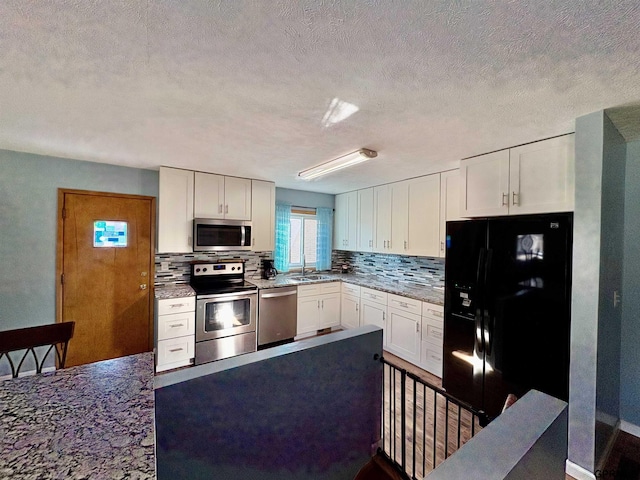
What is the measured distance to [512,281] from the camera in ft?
7.10

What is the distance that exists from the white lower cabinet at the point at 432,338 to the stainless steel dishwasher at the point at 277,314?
1679 mm

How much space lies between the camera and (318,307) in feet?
13.5

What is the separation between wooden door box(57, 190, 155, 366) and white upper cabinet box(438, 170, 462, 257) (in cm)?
344

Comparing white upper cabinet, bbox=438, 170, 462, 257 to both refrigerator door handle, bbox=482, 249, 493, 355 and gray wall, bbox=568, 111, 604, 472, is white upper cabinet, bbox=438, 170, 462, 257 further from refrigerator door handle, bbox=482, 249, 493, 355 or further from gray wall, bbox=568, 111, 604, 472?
gray wall, bbox=568, 111, 604, 472

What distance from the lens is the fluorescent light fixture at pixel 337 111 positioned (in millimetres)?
1654

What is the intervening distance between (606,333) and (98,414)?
9.29 feet

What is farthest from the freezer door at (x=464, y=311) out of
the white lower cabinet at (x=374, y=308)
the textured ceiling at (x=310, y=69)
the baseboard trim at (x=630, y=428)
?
the baseboard trim at (x=630, y=428)

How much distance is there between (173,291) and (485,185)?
3460 millimetres

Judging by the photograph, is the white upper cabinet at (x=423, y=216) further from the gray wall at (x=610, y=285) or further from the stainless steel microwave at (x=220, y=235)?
the stainless steel microwave at (x=220, y=235)

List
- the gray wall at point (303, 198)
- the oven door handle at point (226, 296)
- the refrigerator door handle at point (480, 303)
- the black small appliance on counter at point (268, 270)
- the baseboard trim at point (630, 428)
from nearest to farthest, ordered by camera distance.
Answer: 1. the baseboard trim at point (630, 428)
2. the refrigerator door handle at point (480, 303)
3. the oven door handle at point (226, 296)
4. the black small appliance on counter at point (268, 270)
5. the gray wall at point (303, 198)

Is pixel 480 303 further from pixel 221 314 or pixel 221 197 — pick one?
pixel 221 197

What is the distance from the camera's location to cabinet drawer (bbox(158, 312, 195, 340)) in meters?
2.98

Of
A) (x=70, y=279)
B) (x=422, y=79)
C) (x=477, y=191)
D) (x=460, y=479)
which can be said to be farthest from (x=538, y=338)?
(x=70, y=279)

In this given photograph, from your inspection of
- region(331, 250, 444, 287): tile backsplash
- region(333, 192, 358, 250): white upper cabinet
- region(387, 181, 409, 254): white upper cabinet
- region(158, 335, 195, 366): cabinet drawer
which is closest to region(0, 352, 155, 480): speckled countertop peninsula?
region(158, 335, 195, 366): cabinet drawer
